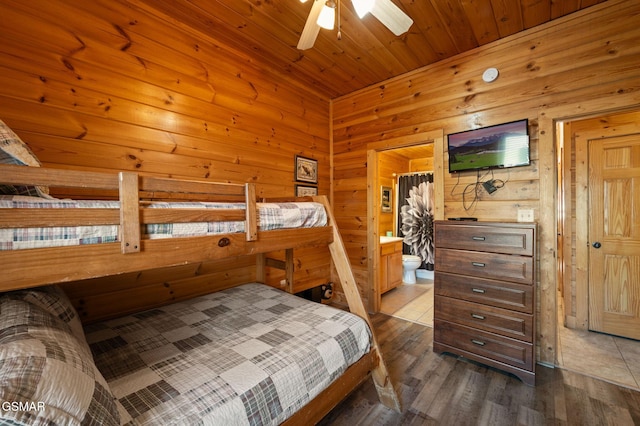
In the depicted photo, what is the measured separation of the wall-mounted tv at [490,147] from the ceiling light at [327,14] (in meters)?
1.63

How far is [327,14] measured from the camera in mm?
1431

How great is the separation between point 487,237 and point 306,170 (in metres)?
2.03

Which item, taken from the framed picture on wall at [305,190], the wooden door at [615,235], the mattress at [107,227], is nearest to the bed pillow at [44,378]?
the mattress at [107,227]

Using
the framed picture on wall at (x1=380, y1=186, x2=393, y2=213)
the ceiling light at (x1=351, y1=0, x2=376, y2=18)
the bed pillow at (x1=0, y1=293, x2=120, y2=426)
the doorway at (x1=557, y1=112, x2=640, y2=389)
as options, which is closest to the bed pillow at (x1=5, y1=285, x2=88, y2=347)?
the bed pillow at (x1=0, y1=293, x2=120, y2=426)

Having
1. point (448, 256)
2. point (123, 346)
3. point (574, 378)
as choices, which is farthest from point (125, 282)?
point (574, 378)

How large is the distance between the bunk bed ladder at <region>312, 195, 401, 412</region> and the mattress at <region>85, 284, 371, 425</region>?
0.35ft

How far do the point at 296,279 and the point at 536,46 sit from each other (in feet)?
10.4

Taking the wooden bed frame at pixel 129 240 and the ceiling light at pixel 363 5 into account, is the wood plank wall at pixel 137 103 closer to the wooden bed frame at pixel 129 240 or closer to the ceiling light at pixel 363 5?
the wooden bed frame at pixel 129 240

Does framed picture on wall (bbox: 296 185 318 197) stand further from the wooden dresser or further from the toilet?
the toilet

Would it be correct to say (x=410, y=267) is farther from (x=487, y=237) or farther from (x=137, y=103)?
(x=137, y=103)

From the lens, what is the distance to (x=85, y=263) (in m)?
0.84

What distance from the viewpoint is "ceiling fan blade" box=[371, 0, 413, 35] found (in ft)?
4.43

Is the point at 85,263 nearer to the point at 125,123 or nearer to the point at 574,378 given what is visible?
the point at 125,123

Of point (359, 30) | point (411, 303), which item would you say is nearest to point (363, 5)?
point (359, 30)
